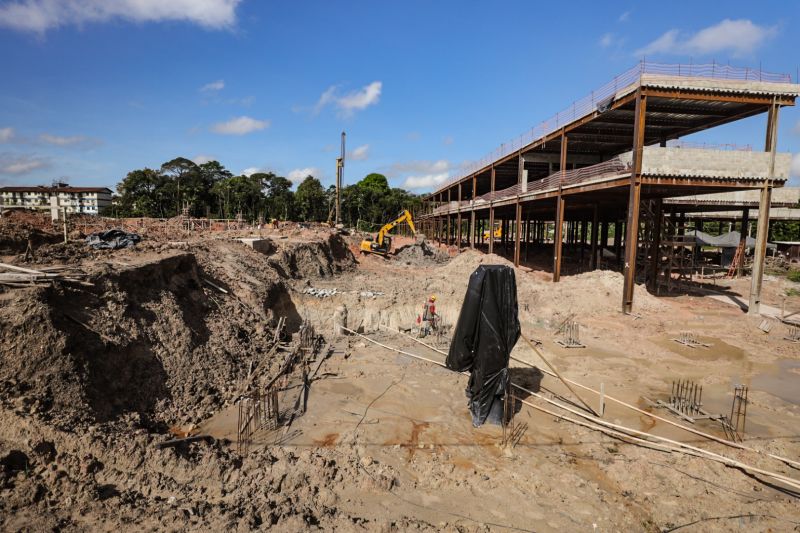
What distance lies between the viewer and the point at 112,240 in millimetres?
13359

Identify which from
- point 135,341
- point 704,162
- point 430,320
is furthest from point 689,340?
point 135,341

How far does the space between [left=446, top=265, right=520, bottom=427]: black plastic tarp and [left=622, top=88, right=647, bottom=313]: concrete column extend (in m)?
10.9

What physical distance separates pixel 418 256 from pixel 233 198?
33.1m

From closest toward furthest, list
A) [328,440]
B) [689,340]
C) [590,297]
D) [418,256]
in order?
1. [328,440]
2. [689,340]
3. [590,297]
4. [418,256]

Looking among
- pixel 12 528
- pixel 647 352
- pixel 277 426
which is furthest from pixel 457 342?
pixel 647 352

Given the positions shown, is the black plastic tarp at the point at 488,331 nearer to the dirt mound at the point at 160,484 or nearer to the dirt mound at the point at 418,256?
the dirt mound at the point at 160,484

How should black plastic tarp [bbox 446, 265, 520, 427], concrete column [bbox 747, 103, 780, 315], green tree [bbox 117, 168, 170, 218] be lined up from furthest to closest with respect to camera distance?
green tree [bbox 117, 168, 170, 218] < concrete column [bbox 747, 103, 780, 315] < black plastic tarp [bbox 446, 265, 520, 427]

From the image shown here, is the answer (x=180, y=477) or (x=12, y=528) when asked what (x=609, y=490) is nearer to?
(x=180, y=477)

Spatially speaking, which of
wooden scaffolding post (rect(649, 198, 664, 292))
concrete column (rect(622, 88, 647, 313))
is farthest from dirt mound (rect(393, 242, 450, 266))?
concrete column (rect(622, 88, 647, 313))

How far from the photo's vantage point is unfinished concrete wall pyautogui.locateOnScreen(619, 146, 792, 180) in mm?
15680

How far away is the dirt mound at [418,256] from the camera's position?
31.7 meters

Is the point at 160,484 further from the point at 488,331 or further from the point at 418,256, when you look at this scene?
the point at 418,256

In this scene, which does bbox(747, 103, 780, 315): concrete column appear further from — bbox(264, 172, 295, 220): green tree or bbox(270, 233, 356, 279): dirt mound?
bbox(264, 172, 295, 220): green tree

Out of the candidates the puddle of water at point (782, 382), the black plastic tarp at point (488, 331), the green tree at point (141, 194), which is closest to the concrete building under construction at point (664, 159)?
the puddle of water at point (782, 382)
